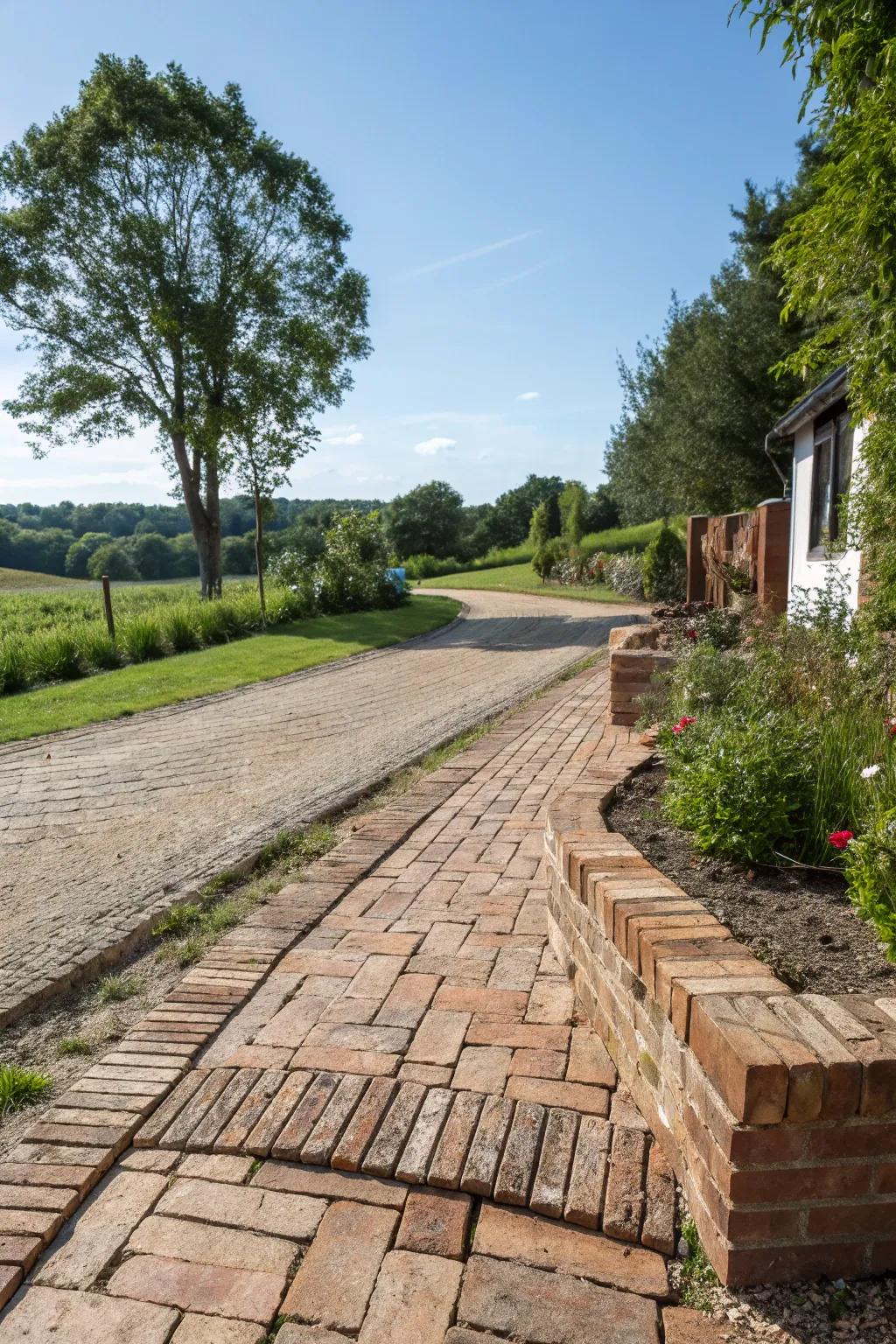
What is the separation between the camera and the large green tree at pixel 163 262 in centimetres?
1889

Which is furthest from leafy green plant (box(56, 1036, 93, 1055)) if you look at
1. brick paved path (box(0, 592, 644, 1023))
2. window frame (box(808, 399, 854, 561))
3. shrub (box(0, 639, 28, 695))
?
window frame (box(808, 399, 854, 561))

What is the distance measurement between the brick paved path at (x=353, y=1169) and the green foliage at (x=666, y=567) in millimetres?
19641

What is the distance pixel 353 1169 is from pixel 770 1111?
1.07 meters

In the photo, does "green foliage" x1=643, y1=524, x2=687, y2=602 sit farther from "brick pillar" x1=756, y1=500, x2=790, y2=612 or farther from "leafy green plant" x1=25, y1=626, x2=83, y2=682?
"leafy green plant" x1=25, y1=626, x2=83, y2=682

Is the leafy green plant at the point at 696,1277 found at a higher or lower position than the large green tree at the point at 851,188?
lower

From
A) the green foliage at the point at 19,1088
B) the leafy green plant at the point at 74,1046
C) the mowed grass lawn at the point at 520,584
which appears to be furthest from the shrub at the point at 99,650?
the mowed grass lawn at the point at 520,584

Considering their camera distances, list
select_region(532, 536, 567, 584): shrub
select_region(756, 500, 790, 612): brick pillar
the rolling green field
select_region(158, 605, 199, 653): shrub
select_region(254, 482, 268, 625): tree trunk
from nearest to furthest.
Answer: select_region(756, 500, 790, 612): brick pillar
select_region(158, 605, 199, 653): shrub
select_region(254, 482, 268, 625): tree trunk
the rolling green field
select_region(532, 536, 567, 584): shrub

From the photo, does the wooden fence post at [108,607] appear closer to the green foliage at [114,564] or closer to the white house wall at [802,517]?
the white house wall at [802,517]

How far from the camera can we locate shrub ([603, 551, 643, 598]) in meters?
24.6

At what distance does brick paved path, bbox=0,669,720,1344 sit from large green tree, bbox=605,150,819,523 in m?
20.2

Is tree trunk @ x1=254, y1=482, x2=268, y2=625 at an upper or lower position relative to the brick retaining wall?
upper

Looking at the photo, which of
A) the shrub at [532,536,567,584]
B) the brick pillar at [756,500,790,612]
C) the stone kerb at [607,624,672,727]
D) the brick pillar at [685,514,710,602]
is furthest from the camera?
the shrub at [532,536,567,584]

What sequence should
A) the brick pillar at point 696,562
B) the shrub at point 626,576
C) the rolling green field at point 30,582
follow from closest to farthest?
the brick pillar at point 696,562
the shrub at point 626,576
the rolling green field at point 30,582

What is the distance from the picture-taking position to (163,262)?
62.7 ft
